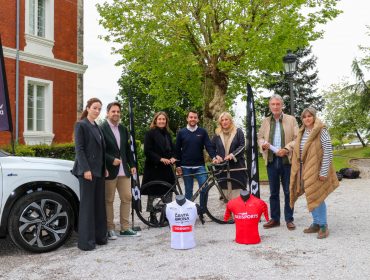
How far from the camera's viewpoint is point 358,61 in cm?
4544

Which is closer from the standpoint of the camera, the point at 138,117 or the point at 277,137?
the point at 277,137

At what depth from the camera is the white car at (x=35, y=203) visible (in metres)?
5.07

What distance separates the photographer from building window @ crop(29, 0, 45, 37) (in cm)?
1469

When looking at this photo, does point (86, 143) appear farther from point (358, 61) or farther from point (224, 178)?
point (358, 61)

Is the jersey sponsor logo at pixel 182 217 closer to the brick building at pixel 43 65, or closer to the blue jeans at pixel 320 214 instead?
the blue jeans at pixel 320 214

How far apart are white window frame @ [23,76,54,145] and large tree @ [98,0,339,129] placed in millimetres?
5262

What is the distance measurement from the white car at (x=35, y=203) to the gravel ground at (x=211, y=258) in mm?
240

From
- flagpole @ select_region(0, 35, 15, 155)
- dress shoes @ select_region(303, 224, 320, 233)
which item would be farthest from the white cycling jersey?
flagpole @ select_region(0, 35, 15, 155)

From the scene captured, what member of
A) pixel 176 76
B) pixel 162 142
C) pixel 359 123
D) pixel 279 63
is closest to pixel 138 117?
pixel 176 76

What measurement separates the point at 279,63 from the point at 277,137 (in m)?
13.8

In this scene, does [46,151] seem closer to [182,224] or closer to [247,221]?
[182,224]

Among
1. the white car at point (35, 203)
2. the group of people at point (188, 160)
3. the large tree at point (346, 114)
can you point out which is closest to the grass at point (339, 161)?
the large tree at point (346, 114)

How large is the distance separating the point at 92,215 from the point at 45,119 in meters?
10.6

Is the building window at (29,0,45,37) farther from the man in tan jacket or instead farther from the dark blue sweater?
the man in tan jacket
